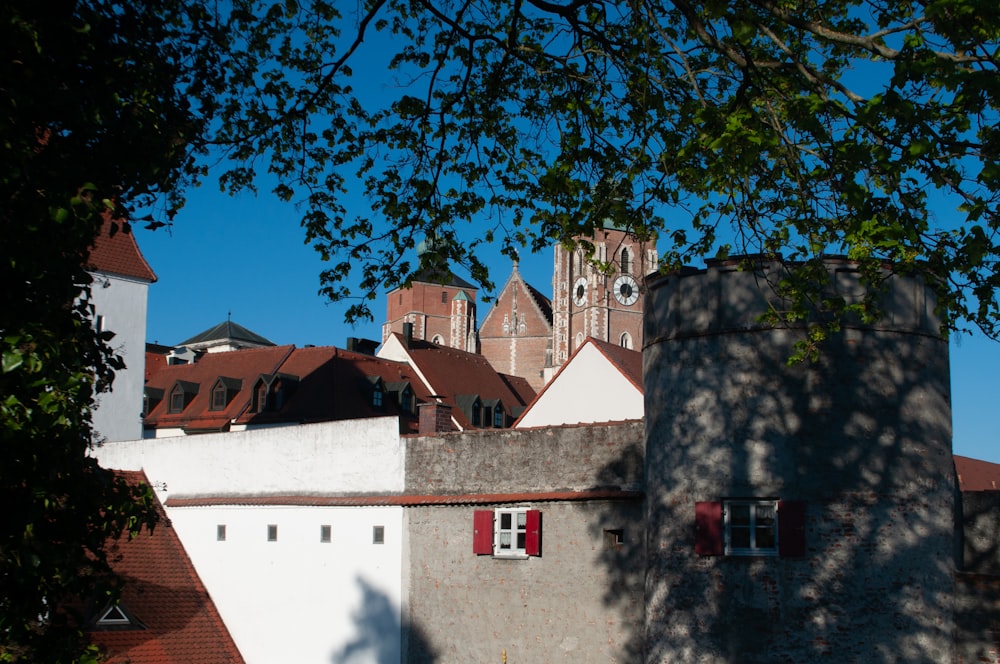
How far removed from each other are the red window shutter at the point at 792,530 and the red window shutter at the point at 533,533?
4769 mm

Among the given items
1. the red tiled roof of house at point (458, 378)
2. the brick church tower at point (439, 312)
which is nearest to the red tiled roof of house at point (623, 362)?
the red tiled roof of house at point (458, 378)

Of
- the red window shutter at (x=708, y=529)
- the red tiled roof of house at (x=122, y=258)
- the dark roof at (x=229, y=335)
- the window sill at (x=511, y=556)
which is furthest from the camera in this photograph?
the dark roof at (x=229, y=335)

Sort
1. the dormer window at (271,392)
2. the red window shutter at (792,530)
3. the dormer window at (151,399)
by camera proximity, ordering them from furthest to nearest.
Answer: the dormer window at (151,399) → the dormer window at (271,392) → the red window shutter at (792,530)

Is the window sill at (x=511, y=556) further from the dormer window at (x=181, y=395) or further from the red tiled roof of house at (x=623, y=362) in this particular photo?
the dormer window at (x=181, y=395)

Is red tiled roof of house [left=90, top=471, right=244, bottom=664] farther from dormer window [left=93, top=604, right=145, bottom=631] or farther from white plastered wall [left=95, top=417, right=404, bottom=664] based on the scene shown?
white plastered wall [left=95, top=417, right=404, bottom=664]

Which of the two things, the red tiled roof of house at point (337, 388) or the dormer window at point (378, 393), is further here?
the dormer window at point (378, 393)

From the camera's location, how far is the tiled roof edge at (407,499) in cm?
1689

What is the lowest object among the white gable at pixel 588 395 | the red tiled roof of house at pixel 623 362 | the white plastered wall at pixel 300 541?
the white plastered wall at pixel 300 541

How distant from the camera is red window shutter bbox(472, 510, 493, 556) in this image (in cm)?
1808

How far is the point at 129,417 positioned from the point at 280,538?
12033 mm

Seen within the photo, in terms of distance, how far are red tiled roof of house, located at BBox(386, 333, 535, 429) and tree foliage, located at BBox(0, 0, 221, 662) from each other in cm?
3499

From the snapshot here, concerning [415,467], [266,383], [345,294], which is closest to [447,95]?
[345,294]

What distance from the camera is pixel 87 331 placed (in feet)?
29.8

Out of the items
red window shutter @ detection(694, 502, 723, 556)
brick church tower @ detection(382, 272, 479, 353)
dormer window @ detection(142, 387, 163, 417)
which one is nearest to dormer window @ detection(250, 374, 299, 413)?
dormer window @ detection(142, 387, 163, 417)
